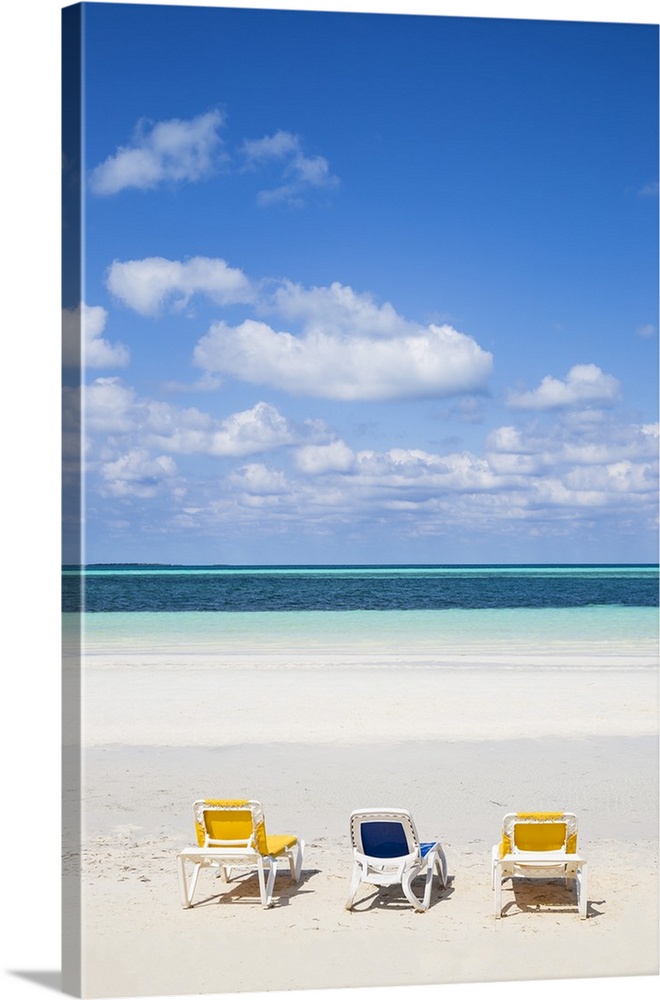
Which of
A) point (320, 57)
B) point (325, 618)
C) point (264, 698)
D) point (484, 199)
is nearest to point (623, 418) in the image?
point (325, 618)

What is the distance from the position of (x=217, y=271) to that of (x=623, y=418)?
11337 millimetres

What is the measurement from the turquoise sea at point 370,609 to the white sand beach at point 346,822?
835 centimetres

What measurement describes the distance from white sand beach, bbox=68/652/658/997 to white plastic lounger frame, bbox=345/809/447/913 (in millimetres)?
200

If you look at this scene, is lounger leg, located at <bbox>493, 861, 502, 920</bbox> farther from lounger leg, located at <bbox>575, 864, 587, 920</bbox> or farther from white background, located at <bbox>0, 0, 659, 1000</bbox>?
white background, located at <bbox>0, 0, 659, 1000</bbox>

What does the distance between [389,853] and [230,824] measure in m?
0.96

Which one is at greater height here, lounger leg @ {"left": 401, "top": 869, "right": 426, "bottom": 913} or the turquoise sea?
the turquoise sea

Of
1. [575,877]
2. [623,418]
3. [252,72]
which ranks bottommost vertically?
[575,877]

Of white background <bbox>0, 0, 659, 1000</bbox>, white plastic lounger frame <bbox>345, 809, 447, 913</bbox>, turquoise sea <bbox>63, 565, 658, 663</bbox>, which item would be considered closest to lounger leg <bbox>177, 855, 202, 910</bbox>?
white background <bbox>0, 0, 659, 1000</bbox>

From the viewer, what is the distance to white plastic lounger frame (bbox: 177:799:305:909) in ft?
24.0

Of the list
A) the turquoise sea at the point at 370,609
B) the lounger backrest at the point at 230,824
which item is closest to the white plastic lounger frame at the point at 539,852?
the lounger backrest at the point at 230,824

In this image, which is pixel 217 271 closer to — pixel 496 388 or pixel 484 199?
pixel 496 388

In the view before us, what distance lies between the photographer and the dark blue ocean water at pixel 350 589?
38241 millimetres

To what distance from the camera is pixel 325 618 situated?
36188 mm
